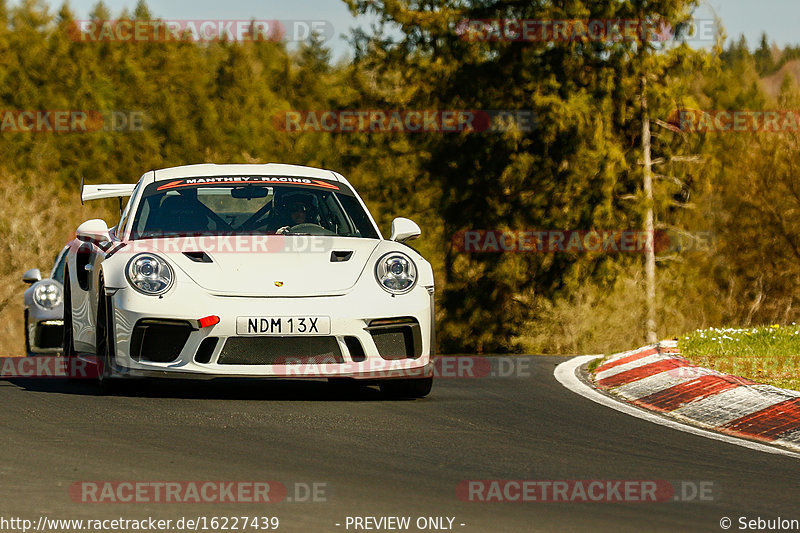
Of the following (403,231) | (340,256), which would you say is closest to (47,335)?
(403,231)

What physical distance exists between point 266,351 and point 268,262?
595 mm

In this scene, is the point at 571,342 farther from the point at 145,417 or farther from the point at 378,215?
the point at 145,417

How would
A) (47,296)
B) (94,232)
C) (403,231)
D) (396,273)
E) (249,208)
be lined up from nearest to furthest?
1. (396,273)
2. (94,232)
3. (403,231)
4. (249,208)
5. (47,296)

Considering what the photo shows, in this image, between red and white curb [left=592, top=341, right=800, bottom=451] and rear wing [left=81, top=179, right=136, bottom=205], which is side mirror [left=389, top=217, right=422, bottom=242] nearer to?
red and white curb [left=592, top=341, right=800, bottom=451]

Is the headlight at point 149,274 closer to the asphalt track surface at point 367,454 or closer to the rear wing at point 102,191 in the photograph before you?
the asphalt track surface at point 367,454

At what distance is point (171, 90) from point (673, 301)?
4040cm

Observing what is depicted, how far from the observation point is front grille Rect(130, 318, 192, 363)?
741cm

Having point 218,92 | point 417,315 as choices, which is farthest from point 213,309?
point 218,92

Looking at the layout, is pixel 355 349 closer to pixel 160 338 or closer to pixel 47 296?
pixel 160 338

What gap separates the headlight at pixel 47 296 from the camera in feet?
43.0

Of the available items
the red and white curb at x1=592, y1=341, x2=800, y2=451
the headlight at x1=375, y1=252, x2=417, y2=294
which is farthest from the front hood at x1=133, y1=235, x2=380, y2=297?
the red and white curb at x1=592, y1=341, x2=800, y2=451

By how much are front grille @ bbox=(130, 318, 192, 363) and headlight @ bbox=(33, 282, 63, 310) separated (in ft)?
19.6

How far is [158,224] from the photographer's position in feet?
27.7

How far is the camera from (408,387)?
807cm
